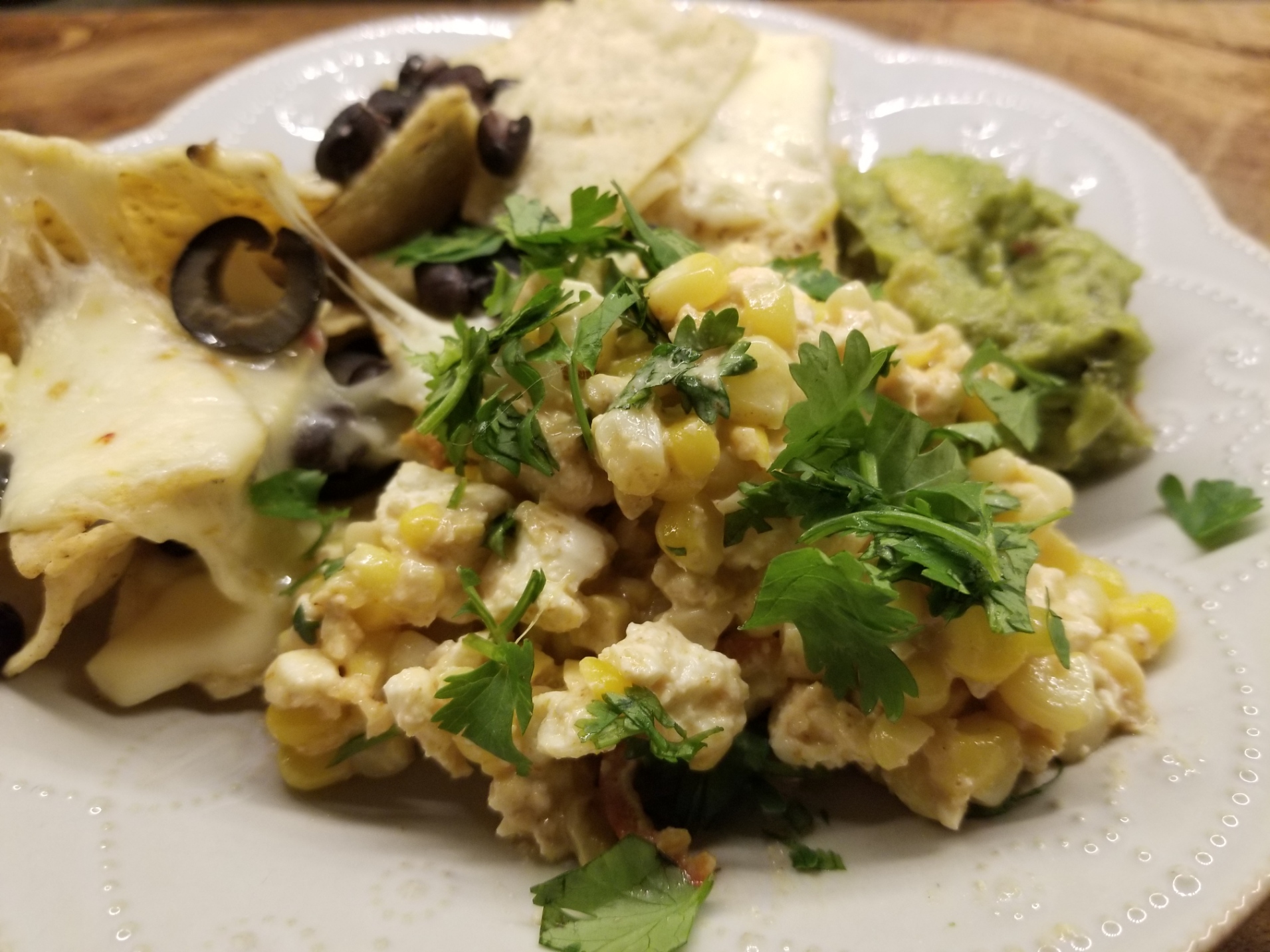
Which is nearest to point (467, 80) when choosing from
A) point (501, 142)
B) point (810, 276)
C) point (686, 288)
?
point (501, 142)

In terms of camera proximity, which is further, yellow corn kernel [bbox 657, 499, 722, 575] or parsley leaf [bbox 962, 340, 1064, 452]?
parsley leaf [bbox 962, 340, 1064, 452]

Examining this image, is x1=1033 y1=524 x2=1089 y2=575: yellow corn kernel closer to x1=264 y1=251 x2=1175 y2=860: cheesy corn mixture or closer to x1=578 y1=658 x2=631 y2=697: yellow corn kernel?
x1=264 y1=251 x2=1175 y2=860: cheesy corn mixture

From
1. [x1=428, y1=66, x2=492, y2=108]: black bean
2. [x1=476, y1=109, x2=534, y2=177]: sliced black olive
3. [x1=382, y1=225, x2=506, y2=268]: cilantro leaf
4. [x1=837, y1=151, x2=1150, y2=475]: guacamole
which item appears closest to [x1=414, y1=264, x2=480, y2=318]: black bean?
[x1=382, y1=225, x2=506, y2=268]: cilantro leaf

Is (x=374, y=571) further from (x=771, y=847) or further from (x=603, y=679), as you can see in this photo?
(x=771, y=847)

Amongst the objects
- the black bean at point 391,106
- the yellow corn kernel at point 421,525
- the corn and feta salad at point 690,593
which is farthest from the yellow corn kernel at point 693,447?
the black bean at point 391,106

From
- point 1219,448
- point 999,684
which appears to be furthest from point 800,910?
point 1219,448
